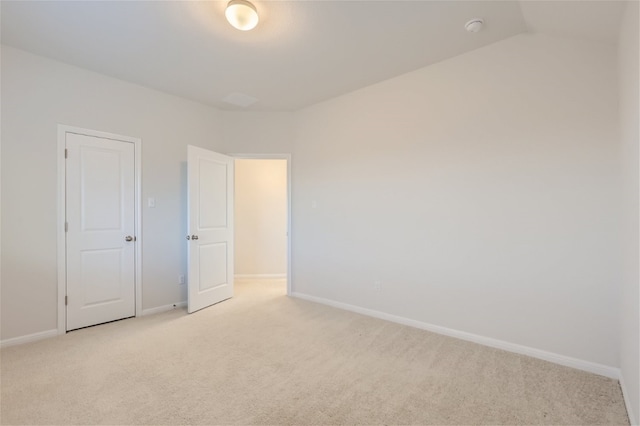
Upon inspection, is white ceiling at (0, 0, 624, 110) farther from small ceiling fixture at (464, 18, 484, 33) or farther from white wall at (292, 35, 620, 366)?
white wall at (292, 35, 620, 366)

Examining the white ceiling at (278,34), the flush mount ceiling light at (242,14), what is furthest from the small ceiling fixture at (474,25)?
the flush mount ceiling light at (242,14)

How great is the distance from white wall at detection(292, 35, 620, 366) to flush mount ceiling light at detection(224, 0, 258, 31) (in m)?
1.74

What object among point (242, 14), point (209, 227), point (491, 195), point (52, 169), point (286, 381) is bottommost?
point (286, 381)

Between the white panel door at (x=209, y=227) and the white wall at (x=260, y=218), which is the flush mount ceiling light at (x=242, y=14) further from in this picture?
the white wall at (x=260, y=218)

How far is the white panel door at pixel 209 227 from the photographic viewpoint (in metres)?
3.62

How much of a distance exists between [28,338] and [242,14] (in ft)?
11.2

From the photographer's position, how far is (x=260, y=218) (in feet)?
18.3

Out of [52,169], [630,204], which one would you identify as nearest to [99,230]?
[52,169]

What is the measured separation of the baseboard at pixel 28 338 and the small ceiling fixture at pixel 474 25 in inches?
183

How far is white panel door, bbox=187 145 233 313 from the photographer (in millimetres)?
3615

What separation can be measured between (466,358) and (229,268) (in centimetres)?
307

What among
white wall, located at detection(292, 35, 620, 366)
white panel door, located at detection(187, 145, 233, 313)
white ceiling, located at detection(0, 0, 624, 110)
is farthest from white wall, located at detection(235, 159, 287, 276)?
white ceiling, located at detection(0, 0, 624, 110)

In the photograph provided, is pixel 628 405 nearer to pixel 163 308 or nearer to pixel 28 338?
pixel 163 308

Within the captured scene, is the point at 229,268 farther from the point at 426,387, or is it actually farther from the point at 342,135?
the point at 426,387
